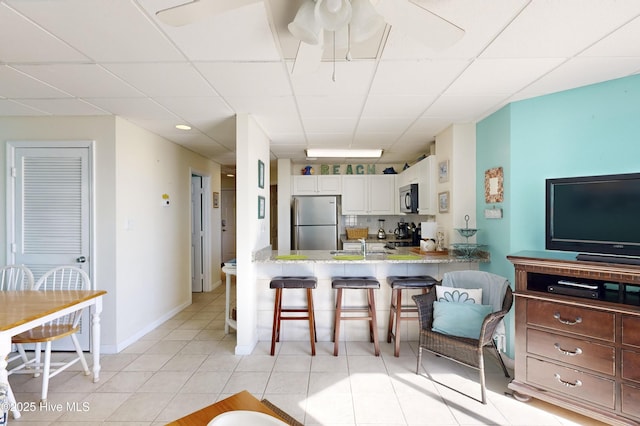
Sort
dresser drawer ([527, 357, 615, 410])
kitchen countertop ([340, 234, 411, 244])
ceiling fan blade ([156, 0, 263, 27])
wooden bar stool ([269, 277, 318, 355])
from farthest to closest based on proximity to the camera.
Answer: kitchen countertop ([340, 234, 411, 244]) < wooden bar stool ([269, 277, 318, 355]) < dresser drawer ([527, 357, 615, 410]) < ceiling fan blade ([156, 0, 263, 27])

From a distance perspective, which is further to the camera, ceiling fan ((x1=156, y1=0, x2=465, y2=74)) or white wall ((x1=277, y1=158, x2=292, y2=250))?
white wall ((x1=277, y1=158, x2=292, y2=250))

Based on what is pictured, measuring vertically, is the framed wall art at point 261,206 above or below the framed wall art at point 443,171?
below

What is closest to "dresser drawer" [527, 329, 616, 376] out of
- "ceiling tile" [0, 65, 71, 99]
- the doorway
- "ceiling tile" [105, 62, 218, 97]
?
"ceiling tile" [105, 62, 218, 97]

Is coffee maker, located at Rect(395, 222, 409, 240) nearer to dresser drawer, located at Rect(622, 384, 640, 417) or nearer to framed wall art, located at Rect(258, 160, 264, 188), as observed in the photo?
framed wall art, located at Rect(258, 160, 264, 188)

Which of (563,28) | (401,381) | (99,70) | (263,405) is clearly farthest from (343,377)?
(99,70)

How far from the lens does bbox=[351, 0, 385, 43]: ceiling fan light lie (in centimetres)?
125

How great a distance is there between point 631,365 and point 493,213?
1.46 metres

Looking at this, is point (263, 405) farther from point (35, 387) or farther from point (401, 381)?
point (35, 387)

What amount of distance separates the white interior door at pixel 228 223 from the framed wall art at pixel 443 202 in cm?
569

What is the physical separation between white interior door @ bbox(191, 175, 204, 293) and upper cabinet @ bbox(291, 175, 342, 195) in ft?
5.58

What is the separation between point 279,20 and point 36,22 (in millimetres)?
1286

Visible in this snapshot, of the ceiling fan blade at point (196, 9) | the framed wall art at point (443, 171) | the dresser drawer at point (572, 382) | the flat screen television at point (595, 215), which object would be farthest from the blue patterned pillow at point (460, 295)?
the ceiling fan blade at point (196, 9)

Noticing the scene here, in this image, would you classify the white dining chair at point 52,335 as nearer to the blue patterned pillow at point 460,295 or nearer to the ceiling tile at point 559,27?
the blue patterned pillow at point 460,295

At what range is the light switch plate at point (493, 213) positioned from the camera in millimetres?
2838
